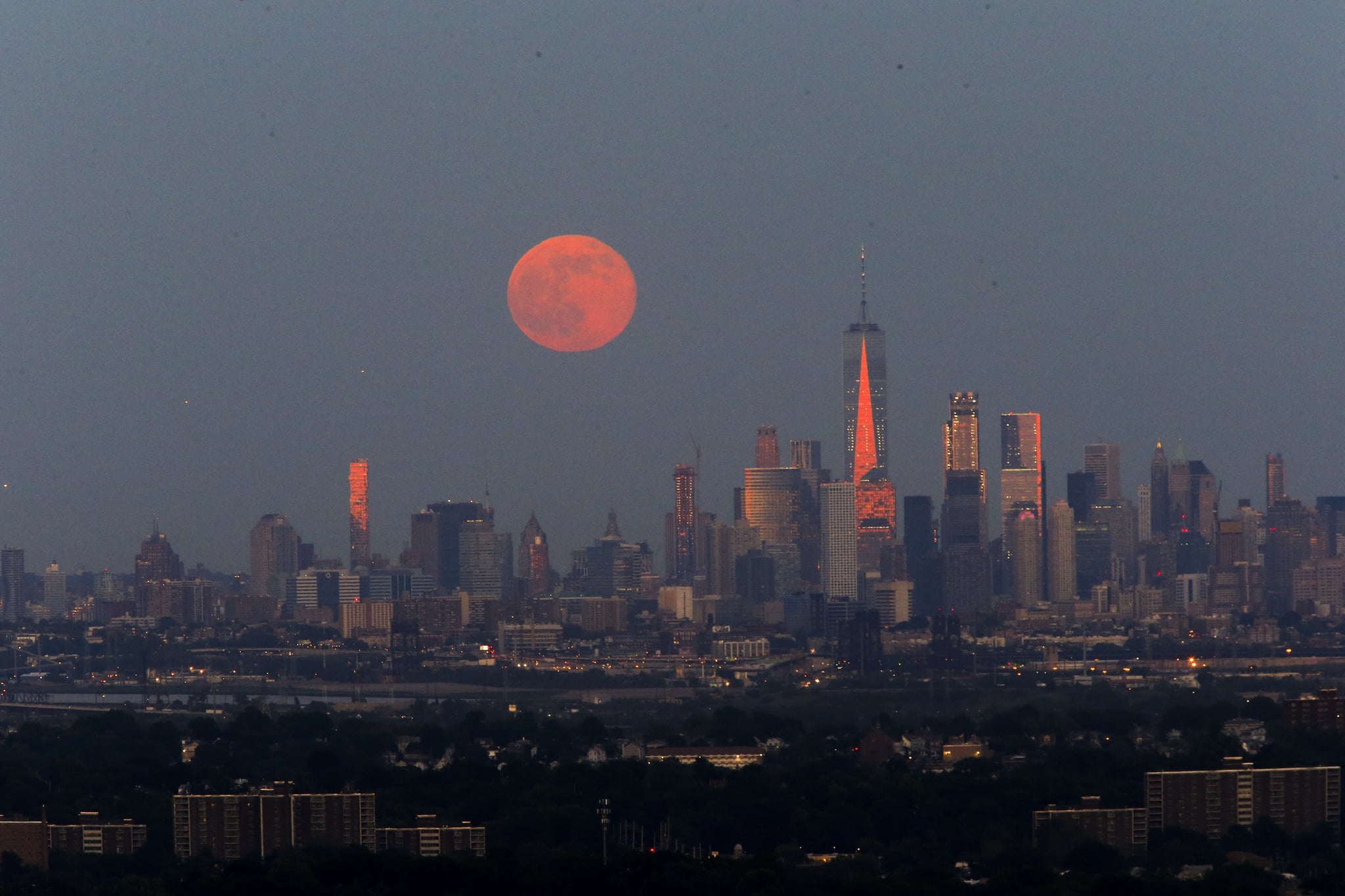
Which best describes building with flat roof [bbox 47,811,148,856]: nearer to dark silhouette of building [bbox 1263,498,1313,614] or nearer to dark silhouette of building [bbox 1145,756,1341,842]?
dark silhouette of building [bbox 1145,756,1341,842]

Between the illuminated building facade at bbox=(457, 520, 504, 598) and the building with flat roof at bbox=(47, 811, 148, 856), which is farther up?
the illuminated building facade at bbox=(457, 520, 504, 598)

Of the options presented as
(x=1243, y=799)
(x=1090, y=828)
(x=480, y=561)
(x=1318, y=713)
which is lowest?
(x=1090, y=828)

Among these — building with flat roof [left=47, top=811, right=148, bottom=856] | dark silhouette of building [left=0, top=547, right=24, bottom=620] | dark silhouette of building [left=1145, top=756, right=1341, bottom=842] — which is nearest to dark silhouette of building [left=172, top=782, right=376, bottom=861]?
building with flat roof [left=47, top=811, right=148, bottom=856]

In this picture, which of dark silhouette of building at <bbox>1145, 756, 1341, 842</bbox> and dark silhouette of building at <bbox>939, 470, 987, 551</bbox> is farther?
dark silhouette of building at <bbox>939, 470, 987, 551</bbox>

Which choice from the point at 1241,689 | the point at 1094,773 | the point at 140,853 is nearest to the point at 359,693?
the point at 1241,689

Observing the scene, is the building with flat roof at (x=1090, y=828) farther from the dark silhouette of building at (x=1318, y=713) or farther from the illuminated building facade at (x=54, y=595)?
the illuminated building facade at (x=54, y=595)

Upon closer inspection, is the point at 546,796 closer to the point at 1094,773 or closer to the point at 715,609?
the point at 1094,773

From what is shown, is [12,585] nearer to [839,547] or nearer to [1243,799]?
[839,547]

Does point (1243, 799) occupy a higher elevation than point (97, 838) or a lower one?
higher

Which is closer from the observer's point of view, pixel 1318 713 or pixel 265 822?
pixel 265 822

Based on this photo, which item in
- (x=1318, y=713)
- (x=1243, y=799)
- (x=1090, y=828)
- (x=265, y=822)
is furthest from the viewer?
(x=1318, y=713)

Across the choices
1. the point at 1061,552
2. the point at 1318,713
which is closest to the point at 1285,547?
the point at 1061,552
